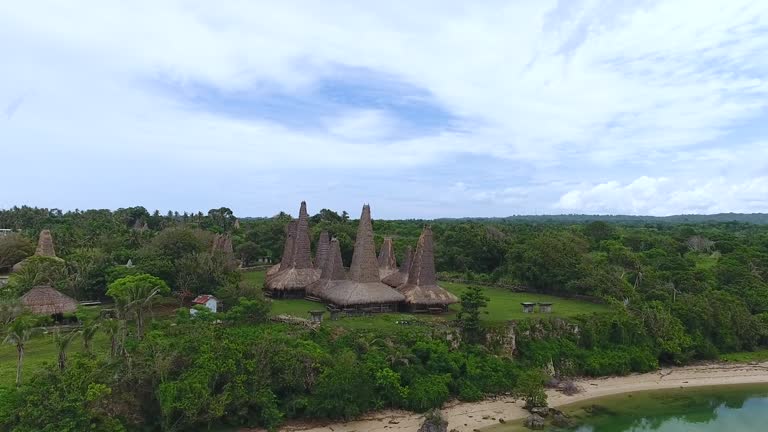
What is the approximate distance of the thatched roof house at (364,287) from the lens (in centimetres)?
2872

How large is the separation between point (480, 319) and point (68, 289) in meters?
A: 24.6

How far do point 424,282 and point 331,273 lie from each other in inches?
230

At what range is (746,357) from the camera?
112ft

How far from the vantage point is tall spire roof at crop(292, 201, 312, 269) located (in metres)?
33.4

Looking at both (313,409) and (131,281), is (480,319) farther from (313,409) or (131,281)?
(131,281)

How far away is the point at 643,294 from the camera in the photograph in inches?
1446

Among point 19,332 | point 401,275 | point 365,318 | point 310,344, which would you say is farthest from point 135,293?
point 401,275

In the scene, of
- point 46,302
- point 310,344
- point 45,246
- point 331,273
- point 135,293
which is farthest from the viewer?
point 45,246

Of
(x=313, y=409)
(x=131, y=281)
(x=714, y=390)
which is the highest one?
(x=131, y=281)

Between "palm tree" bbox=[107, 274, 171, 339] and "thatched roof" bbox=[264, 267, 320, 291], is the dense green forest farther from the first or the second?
"thatched roof" bbox=[264, 267, 320, 291]

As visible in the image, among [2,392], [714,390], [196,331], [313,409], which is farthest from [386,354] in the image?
[714,390]

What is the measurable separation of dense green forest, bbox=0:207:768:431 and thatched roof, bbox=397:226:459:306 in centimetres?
263

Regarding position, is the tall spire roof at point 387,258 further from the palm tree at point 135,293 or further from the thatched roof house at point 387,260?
the palm tree at point 135,293

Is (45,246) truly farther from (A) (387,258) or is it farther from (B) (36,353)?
(A) (387,258)
